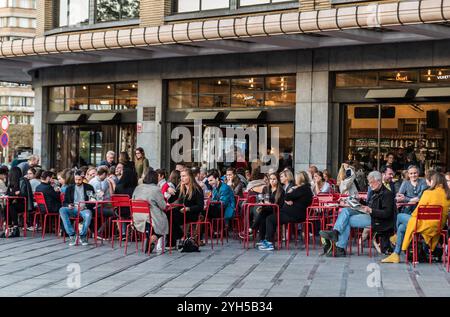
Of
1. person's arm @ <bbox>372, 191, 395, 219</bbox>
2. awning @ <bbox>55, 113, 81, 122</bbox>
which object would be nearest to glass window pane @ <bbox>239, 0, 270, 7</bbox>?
awning @ <bbox>55, 113, 81, 122</bbox>

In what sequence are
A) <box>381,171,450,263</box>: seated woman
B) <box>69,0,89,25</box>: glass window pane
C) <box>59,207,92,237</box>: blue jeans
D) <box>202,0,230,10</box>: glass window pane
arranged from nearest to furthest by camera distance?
<box>381,171,450,263</box>: seated woman
<box>59,207,92,237</box>: blue jeans
<box>202,0,230,10</box>: glass window pane
<box>69,0,89,25</box>: glass window pane

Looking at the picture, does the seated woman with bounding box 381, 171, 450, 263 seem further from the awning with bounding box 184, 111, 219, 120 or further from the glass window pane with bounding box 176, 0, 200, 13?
the glass window pane with bounding box 176, 0, 200, 13

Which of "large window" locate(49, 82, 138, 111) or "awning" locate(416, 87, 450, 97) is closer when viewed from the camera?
"awning" locate(416, 87, 450, 97)

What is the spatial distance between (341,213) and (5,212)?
7537 mm

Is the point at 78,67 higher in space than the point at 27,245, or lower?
higher

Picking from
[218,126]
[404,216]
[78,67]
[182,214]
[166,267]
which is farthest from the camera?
[78,67]

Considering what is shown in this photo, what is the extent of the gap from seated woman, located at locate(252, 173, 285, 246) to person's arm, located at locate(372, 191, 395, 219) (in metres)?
2.06

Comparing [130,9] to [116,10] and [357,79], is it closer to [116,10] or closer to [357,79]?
[116,10]

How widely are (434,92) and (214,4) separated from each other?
7485 millimetres

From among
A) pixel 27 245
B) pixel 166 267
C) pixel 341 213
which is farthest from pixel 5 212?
pixel 341 213

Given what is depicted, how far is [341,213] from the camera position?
14344 mm

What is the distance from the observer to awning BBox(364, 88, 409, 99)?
856 inches
